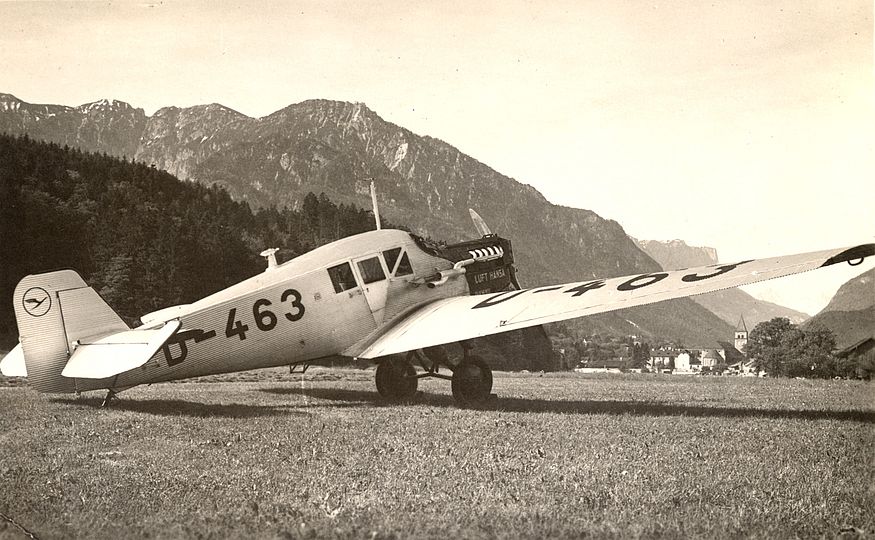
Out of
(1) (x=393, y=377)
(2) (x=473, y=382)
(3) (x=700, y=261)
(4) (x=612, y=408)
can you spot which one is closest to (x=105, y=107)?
(1) (x=393, y=377)

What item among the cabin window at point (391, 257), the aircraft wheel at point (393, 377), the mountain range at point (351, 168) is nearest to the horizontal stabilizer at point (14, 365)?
the mountain range at point (351, 168)

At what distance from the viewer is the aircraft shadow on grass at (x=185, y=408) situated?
7504 millimetres

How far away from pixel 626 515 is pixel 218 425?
4.21 m

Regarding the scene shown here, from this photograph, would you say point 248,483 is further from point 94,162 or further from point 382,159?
point 94,162

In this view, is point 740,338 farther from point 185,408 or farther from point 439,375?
point 185,408

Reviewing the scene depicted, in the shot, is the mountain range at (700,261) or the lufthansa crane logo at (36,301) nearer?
the lufthansa crane logo at (36,301)

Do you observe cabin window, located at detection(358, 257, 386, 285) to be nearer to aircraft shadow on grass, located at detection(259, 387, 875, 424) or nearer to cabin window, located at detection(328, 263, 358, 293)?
cabin window, located at detection(328, 263, 358, 293)

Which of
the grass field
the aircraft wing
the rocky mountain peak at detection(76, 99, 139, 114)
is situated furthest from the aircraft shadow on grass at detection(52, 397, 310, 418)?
the rocky mountain peak at detection(76, 99, 139, 114)

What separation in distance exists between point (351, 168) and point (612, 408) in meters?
8.94

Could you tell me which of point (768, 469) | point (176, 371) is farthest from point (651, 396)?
point (176, 371)

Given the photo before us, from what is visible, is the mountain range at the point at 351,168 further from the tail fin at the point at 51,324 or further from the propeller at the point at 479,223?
the tail fin at the point at 51,324

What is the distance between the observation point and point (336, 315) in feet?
29.9

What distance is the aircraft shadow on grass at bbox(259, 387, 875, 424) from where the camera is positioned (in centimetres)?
749

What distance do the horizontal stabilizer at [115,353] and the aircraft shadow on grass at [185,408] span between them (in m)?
0.78
